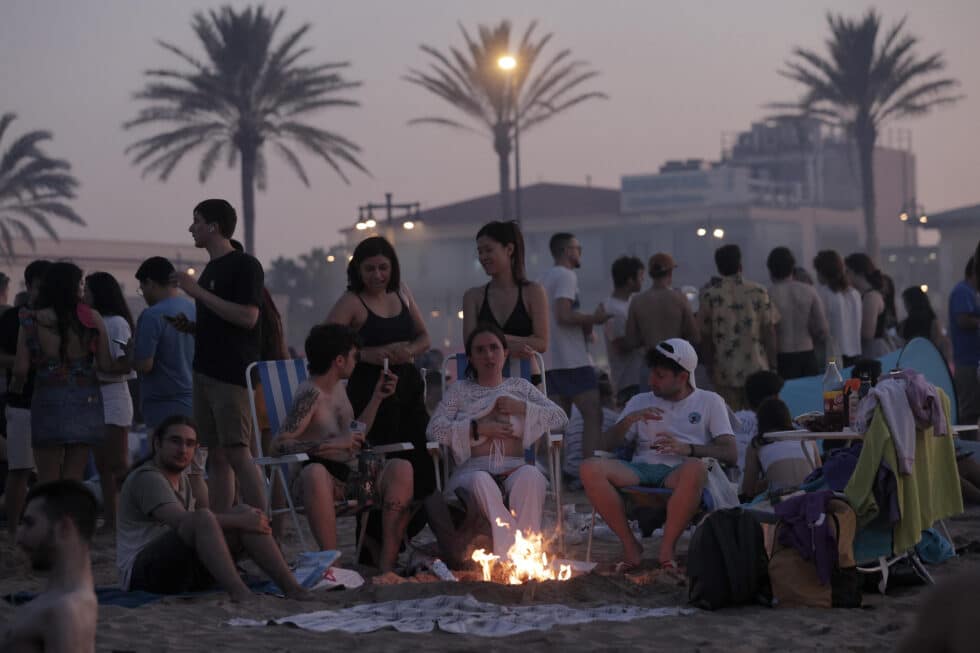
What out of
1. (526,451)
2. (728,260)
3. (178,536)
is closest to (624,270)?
(728,260)

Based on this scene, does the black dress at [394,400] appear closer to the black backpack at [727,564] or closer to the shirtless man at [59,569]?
the black backpack at [727,564]

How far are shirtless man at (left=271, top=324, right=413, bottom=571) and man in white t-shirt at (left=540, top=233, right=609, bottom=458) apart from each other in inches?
120

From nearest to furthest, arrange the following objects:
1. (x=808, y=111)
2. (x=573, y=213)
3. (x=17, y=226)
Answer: (x=17, y=226) → (x=808, y=111) → (x=573, y=213)

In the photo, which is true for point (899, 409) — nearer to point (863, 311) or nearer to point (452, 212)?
point (863, 311)

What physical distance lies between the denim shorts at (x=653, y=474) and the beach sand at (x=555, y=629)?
53 centimetres

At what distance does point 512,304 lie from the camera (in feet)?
25.0

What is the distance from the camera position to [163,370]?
8648mm

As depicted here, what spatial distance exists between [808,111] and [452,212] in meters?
29.2

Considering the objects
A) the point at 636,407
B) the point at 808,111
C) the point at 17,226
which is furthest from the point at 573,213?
the point at 636,407

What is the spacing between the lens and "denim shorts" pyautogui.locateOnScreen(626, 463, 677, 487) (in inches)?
276

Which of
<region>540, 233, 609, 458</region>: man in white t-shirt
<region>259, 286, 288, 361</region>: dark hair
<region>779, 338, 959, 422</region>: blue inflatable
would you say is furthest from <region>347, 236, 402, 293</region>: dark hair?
<region>779, 338, 959, 422</region>: blue inflatable

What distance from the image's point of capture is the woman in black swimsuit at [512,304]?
7547 mm

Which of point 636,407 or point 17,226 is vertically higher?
point 17,226

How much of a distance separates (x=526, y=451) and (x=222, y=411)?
1514mm
